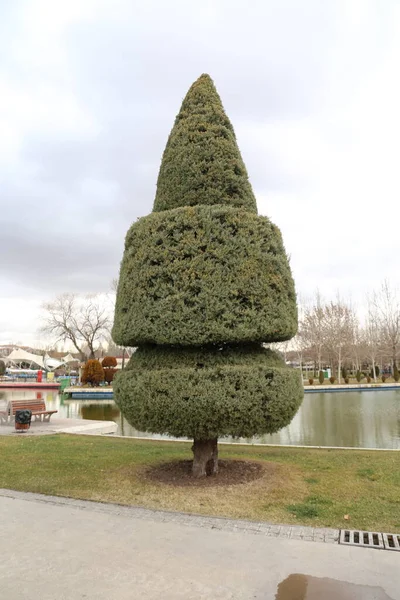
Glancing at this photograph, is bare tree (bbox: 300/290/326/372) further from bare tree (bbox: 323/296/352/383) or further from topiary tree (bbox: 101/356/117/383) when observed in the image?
topiary tree (bbox: 101/356/117/383)

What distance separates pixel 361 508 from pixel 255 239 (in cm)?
384

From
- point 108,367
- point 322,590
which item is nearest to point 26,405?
point 322,590

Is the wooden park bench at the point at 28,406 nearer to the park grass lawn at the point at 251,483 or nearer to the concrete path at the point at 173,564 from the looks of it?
the park grass lawn at the point at 251,483

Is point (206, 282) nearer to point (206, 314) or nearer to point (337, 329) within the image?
point (206, 314)

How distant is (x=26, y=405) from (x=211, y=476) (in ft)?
32.6

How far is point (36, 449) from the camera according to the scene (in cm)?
977

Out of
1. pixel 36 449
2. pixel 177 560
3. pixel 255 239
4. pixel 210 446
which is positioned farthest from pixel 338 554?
pixel 36 449

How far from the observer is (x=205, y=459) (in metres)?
7.11

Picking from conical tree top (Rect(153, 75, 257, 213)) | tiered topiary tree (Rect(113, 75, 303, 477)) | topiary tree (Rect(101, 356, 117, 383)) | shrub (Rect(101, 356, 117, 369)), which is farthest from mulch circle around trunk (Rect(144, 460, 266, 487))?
shrub (Rect(101, 356, 117, 369))

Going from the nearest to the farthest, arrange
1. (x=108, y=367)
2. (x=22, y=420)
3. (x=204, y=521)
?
(x=204, y=521) → (x=22, y=420) → (x=108, y=367)

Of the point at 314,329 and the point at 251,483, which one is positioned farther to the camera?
the point at 314,329

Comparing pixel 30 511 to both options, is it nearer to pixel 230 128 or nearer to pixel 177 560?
pixel 177 560

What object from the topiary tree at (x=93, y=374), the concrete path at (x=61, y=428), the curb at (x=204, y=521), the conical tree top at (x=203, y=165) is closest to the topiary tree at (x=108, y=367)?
the topiary tree at (x=93, y=374)

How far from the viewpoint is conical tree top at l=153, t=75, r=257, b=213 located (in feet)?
23.5
